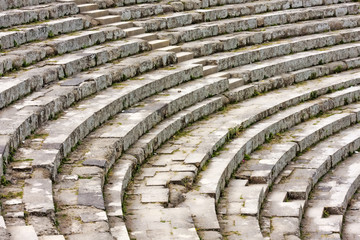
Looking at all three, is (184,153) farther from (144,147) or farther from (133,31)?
(133,31)

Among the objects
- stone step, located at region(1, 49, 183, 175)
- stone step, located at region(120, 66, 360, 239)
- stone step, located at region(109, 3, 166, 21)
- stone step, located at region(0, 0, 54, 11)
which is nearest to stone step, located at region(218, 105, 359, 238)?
stone step, located at region(120, 66, 360, 239)

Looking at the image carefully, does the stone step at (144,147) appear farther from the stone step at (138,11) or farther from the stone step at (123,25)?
the stone step at (138,11)

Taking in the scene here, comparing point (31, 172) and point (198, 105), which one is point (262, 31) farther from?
point (31, 172)

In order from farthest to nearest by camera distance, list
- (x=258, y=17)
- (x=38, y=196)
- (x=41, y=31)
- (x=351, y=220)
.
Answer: (x=258, y=17)
(x=41, y=31)
(x=351, y=220)
(x=38, y=196)

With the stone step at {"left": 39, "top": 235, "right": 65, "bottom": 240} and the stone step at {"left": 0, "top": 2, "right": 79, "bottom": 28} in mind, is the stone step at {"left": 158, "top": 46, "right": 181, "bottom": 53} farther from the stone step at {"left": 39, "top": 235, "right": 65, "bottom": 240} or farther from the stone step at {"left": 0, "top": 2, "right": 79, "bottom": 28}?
the stone step at {"left": 39, "top": 235, "right": 65, "bottom": 240}

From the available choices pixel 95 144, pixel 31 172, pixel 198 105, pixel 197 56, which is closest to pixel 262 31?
pixel 197 56

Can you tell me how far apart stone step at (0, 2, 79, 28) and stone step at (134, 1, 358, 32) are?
54.2 inches

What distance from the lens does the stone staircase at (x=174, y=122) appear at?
720cm

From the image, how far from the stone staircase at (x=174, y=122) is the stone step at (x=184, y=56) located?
3 centimetres

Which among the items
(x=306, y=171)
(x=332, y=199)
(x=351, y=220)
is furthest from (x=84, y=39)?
(x=351, y=220)

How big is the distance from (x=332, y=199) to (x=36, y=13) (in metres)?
5.70

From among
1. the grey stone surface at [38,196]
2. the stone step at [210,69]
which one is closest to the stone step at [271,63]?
the stone step at [210,69]

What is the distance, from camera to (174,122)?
10102 millimetres

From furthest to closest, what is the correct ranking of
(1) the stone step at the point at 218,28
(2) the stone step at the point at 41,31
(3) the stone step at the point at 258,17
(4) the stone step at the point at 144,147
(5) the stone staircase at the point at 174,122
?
(3) the stone step at the point at 258,17
(1) the stone step at the point at 218,28
(2) the stone step at the point at 41,31
(4) the stone step at the point at 144,147
(5) the stone staircase at the point at 174,122
